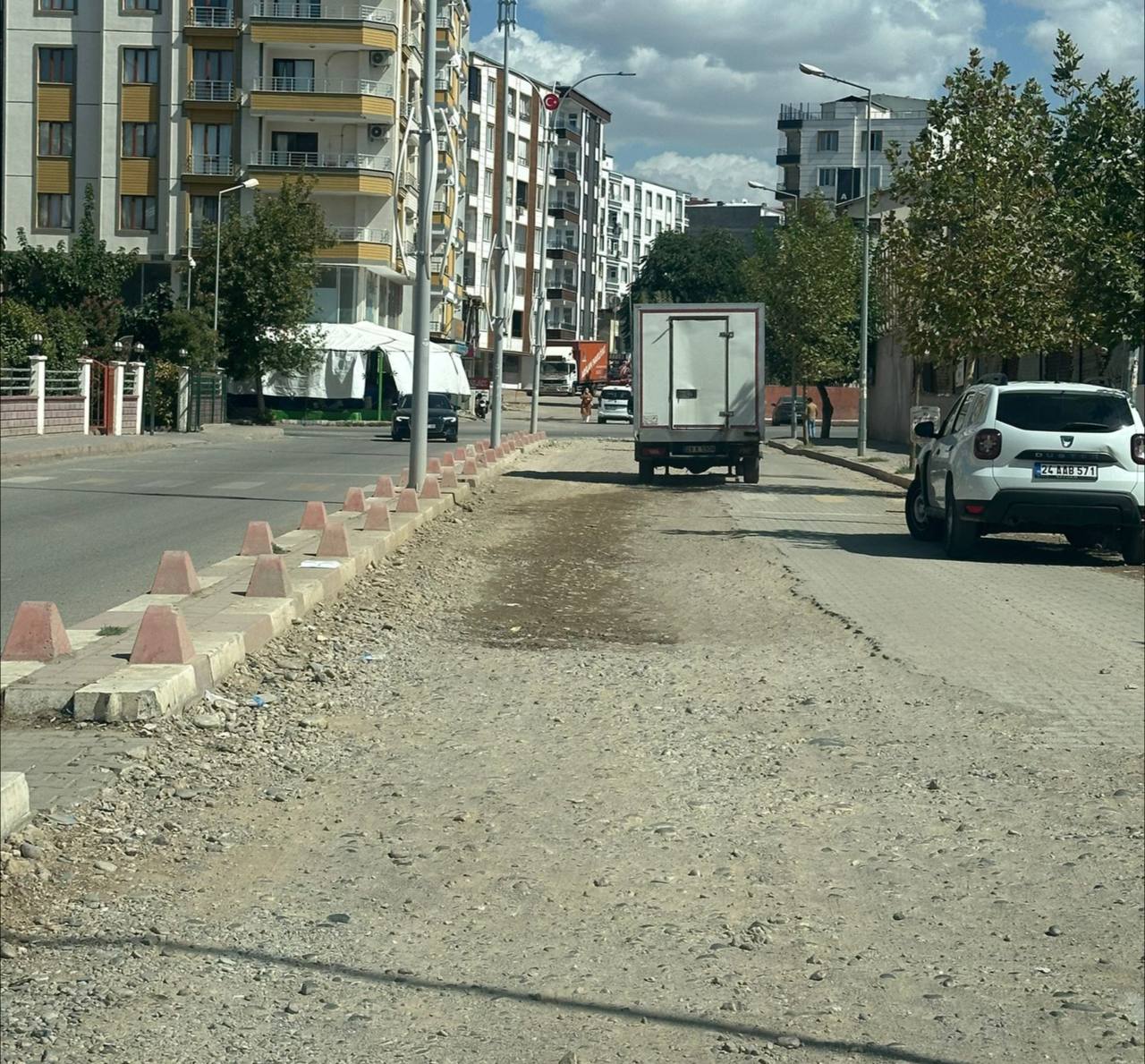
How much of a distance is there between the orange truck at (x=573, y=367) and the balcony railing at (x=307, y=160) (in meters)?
31.3

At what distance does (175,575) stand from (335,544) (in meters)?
2.68

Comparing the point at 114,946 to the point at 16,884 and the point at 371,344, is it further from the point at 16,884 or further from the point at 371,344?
the point at 371,344

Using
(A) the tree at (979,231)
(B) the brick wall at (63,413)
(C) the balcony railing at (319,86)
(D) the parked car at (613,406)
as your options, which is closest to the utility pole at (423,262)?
(A) the tree at (979,231)

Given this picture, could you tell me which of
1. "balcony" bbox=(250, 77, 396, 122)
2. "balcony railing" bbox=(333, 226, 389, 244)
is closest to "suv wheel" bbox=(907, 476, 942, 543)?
"balcony" bbox=(250, 77, 396, 122)

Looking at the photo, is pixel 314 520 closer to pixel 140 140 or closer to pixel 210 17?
pixel 140 140

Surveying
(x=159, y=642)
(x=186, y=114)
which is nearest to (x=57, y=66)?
(x=186, y=114)

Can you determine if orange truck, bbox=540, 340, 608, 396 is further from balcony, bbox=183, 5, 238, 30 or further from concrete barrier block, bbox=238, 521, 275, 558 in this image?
concrete barrier block, bbox=238, 521, 275, 558

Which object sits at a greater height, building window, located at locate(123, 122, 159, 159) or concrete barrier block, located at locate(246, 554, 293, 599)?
building window, located at locate(123, 122, 159, 159)

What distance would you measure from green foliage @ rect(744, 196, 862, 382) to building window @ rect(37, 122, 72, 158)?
27264 millimetres

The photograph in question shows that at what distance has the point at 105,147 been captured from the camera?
6266cm

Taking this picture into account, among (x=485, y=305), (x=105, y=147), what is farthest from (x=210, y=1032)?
(x=485, y=305)

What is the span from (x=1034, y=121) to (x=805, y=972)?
28402 mm

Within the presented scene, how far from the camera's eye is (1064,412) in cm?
1605

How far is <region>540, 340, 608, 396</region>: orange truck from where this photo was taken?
98.4m
